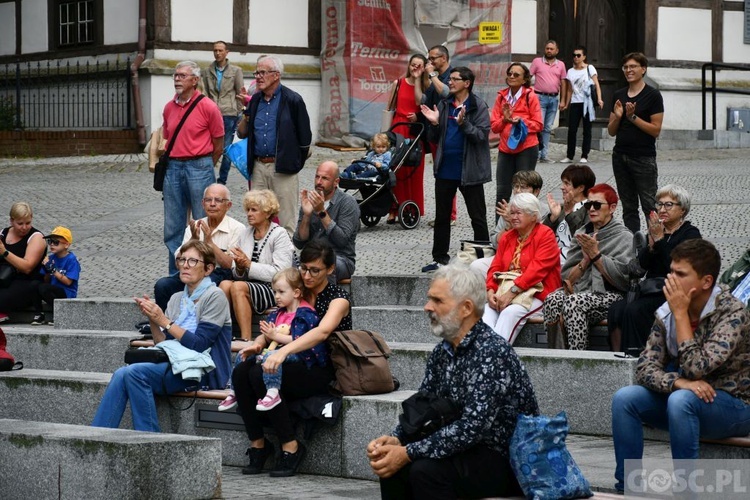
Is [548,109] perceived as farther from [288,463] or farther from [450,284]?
[450,284]

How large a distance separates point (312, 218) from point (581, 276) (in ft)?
7.30

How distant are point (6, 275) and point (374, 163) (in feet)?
16.2

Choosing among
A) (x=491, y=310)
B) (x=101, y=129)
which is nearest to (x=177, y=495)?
(x=491, y=310)

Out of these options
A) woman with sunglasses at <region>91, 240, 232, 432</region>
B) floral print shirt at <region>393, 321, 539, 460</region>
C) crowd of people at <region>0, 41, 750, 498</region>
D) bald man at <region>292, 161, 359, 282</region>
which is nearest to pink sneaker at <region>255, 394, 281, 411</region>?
crowd of people at <region>0, 41, 750, 498</region>

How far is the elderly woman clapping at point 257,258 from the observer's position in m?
10.2

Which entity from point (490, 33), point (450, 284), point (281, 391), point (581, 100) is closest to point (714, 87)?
point (490, 33)

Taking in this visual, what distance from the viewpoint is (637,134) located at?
1186 centimetres

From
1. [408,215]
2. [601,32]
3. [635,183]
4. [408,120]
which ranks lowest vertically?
[408,215]

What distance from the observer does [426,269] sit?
1231 cm

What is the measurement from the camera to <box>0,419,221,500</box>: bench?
718 cm

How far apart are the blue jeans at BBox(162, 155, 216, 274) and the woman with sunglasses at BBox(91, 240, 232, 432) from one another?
123 inches

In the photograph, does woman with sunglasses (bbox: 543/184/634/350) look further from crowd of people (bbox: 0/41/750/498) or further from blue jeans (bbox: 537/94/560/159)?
blue jeans (bbox: 537/94/560/159)

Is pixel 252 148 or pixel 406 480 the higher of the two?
pixel 252 148

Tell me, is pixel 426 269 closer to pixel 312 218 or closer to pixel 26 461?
pixel 312 218
